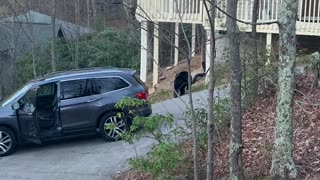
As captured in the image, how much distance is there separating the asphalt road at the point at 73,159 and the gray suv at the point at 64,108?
1.03 ft

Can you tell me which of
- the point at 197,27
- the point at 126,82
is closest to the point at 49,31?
the point at 197,27

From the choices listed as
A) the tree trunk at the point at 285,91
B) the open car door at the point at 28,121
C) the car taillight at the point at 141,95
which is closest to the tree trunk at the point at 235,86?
the tree trunk at the point at 285,91

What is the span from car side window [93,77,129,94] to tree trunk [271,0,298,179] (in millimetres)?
6183

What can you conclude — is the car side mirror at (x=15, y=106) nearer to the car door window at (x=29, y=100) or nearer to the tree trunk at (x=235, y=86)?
the car door window at (x=29, y=100)

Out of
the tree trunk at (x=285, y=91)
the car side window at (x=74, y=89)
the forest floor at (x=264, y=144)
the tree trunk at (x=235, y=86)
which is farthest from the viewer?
the car side window at (x=74, y=89)

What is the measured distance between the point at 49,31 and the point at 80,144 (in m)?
15.9

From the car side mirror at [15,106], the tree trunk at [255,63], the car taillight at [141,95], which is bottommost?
the car side mirror at [15,106]

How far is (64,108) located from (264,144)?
5147 millimetres

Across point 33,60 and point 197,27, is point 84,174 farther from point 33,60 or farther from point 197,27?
point 33,60

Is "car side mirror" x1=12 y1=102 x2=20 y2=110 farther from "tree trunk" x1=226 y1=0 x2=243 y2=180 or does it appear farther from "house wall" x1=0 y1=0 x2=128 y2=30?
"house wall" x1=0 y1=0 x2=128 y2=30

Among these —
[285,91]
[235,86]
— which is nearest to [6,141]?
[235,86]

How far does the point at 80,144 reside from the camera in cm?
1148

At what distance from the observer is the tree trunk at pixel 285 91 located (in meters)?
5.33

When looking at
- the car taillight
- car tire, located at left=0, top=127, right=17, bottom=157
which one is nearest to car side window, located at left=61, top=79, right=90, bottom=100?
the car taillight
